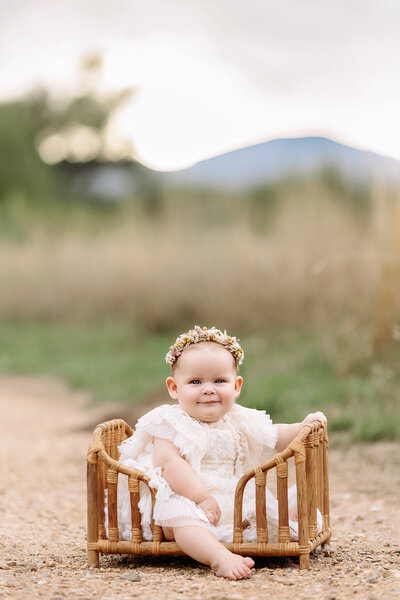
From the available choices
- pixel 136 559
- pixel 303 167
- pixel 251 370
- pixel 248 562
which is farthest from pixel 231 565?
pixel 303 167

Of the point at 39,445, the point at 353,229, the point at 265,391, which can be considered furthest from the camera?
the point at 353,229

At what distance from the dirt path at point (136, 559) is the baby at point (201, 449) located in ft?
0.58

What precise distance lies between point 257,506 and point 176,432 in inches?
17.6

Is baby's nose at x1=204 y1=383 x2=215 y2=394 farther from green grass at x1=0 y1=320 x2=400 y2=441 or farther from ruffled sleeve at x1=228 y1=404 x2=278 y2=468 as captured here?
green grass at x1=0 y1=320 x2=400 y2=441

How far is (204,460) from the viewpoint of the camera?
360cm

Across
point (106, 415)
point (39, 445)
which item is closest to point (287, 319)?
point (106, 415)

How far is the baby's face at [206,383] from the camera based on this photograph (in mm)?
3596

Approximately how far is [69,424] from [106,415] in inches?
14.6

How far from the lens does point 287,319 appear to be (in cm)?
1324

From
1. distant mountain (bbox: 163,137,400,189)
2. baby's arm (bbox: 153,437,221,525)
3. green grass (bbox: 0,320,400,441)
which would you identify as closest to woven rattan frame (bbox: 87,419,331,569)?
baby's arm (bbox: 153,437,221,525)

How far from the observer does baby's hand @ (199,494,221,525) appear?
11.2 feet

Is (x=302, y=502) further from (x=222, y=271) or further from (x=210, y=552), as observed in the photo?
(x=222, y=271)

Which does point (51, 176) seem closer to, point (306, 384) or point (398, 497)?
point (306, 384)

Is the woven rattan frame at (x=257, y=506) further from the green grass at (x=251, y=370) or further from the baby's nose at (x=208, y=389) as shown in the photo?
the green grass at (x=251, y=370)
